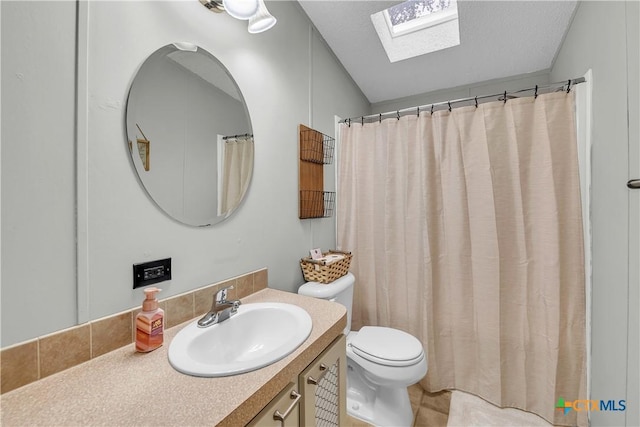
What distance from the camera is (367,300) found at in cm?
191

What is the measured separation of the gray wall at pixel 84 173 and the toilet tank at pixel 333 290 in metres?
0.43

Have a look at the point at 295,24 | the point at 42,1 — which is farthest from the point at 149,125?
the point at 295,24

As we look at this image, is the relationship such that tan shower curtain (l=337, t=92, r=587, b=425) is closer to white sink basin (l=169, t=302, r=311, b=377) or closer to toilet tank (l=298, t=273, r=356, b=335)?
toilet tank (l=298, t=273, r=356, b=335)

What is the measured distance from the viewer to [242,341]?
0.96 metres

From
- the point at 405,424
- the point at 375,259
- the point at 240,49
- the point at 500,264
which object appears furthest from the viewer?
the point at 375,259

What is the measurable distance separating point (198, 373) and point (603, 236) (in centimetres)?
178

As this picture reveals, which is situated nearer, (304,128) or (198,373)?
(198,373)

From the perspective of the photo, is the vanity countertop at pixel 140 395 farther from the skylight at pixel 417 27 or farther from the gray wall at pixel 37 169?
the skylight at pixel 417 27

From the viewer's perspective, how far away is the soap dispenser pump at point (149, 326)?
Answer: 2.38ft

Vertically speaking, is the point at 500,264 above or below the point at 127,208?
below

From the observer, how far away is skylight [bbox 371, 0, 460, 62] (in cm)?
153

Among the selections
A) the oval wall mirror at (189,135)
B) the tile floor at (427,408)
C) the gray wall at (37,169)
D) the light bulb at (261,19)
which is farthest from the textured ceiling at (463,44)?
the tile floor at (427,408)

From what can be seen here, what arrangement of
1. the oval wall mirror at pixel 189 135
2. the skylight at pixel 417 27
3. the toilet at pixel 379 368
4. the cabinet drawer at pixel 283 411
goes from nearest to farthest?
the cabinet drawer at pixel 283 411 → the oval wall mirror at pixel 189 135 → the toilet at pixel 379 368 → the skylight at pixel 417 27

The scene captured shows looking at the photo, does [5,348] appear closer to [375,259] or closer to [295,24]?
[375,259]
